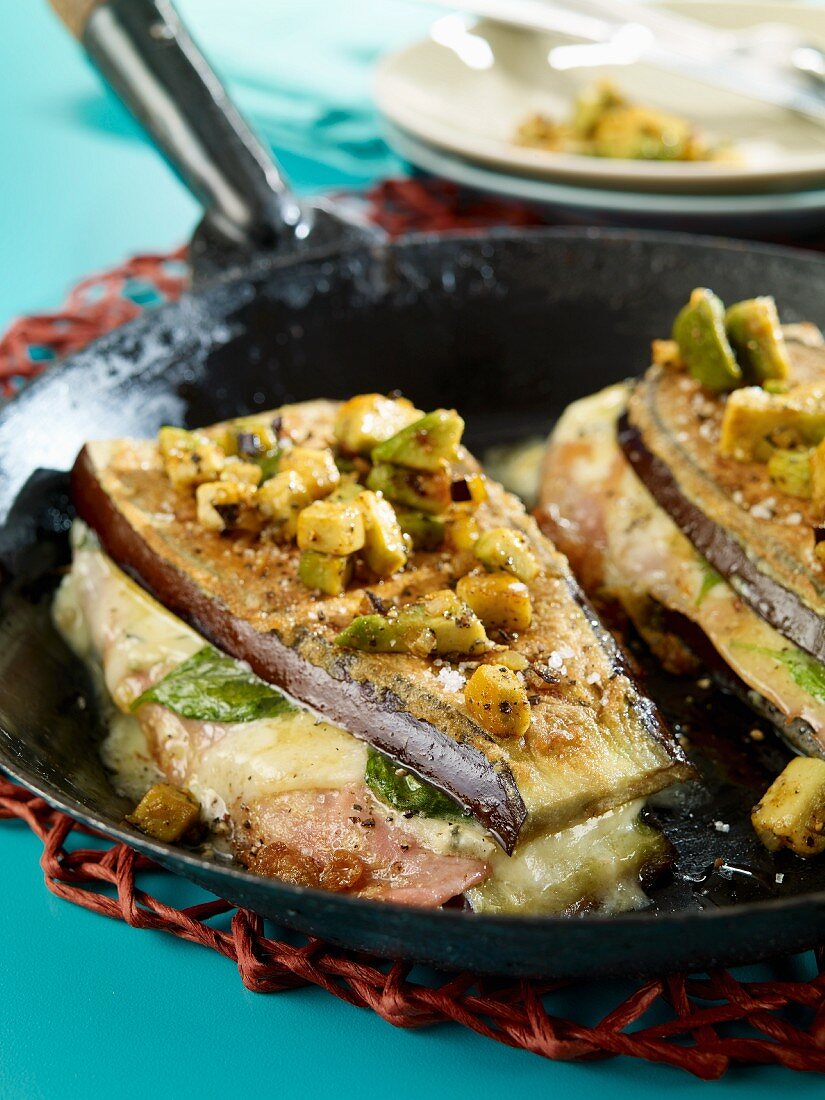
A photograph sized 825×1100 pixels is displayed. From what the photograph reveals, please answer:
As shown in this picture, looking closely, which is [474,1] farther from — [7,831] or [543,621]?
[7,831]

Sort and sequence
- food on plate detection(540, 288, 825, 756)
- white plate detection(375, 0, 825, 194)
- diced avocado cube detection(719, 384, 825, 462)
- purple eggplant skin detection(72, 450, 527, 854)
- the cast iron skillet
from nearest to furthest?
purple eggplant skin detection(72, 450, 527, 854) < the cast iron skillet < food on plate detection(540, 288, 825, 756) < diced avocado cube detection(719, 384, 825, 462) < white plate detection(375, 0, 825, 194)

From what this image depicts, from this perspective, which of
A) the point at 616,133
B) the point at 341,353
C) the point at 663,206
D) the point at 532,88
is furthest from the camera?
the point at 532,88

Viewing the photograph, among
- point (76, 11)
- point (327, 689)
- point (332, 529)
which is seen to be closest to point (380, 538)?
point (332, 529)

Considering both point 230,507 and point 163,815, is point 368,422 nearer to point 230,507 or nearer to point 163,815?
point 230,507

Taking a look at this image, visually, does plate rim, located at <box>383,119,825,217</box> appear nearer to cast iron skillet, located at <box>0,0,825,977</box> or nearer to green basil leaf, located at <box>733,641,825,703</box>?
cast iron skillet, located at <box>0,0,825,977</box>

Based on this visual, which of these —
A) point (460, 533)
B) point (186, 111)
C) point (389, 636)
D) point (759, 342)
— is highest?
point (186, 111)

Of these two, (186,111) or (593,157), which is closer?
(186,111)

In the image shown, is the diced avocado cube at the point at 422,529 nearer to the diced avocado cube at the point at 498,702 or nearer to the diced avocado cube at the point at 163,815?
the diced avocado cube at the point at 498,702

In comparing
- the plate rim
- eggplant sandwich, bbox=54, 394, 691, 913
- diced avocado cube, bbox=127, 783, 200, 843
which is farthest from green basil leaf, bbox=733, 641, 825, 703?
the plate rim

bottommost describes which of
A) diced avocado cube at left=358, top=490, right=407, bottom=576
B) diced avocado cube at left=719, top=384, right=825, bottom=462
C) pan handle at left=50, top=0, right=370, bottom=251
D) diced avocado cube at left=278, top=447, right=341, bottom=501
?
diced avocado cube at left=719, top=384, right=825, bottom=462
